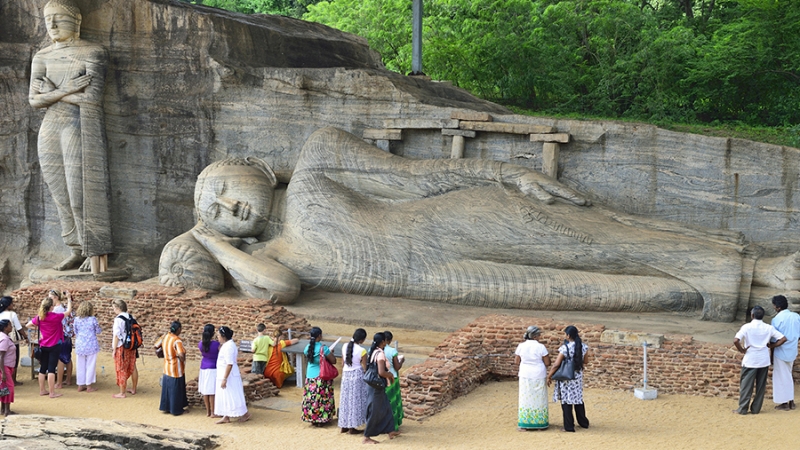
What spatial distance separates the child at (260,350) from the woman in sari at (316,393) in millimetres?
1386

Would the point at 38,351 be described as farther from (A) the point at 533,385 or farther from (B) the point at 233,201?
(A) the point at 533,385

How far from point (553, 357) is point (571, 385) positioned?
159cm

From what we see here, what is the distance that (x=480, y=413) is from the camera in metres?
8.28

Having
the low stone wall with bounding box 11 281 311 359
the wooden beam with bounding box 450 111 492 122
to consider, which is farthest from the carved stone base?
the wooden beam with bounding box 450 111 492 122

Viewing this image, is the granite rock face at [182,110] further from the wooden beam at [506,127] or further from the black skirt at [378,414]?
the black skirt at [378,414]

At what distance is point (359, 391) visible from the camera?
771 centimetres

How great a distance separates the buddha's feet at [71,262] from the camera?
43.1 ft

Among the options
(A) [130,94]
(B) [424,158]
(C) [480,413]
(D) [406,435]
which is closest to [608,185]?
(B) [424,158]

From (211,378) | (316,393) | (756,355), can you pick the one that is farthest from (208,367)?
(756,355)

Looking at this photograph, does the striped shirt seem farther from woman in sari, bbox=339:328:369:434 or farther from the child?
woman in sari, bbox=339:328:369:434

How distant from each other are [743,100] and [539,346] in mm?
10348

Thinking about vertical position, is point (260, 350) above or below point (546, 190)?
below

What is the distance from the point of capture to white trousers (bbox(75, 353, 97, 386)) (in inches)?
373

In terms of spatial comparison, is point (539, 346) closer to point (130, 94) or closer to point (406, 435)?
point (406, 435)
